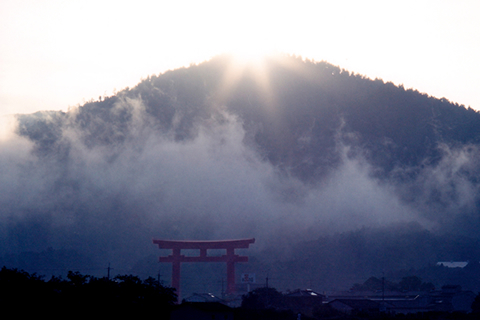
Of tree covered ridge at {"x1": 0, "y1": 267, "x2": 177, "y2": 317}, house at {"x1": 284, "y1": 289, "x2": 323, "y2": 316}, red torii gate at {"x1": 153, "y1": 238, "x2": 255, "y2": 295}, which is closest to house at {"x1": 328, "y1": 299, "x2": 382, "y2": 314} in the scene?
house at {"x1": 284, "y1": 289, "x2": 323, "y2": 316}

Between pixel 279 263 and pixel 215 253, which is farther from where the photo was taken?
pixel 215 253

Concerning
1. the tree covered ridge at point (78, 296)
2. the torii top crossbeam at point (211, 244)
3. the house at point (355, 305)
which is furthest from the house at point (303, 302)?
the tree covered ridge at point (78, 296)

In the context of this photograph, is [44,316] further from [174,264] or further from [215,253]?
[215,253]

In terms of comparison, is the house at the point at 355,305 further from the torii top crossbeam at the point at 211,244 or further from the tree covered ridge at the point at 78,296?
the torii top crossbeam at the point at 211,244

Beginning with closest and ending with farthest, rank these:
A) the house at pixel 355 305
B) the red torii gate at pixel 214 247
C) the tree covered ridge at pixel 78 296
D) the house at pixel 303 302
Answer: the tree covered ridge at pixel 78 296 < the house at pixel 355 305 < the house at pixel 303 302 < the red torii gate at pixel 214 247

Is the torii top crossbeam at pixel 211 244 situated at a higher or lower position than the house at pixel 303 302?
higher

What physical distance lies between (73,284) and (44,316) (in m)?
3.93

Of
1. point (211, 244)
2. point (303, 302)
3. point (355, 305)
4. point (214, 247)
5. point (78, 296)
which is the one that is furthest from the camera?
point (211, 244)

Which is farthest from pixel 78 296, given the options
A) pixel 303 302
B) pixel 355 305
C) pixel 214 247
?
pixel 214 247

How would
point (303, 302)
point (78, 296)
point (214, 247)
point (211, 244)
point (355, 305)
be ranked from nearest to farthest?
point (78, 296), point (355, 305), point (303, 302), point (214, 247), point (211, 244)

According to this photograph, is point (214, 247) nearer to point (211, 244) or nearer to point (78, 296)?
point (211, 244)

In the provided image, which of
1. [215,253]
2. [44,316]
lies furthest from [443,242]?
[44,316]

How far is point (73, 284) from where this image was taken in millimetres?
29719

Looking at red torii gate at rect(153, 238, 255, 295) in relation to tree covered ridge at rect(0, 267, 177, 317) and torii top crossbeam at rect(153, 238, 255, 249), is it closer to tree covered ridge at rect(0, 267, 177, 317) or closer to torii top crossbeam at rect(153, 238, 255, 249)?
torii top crossbeam at rect(153, 238, 255, 249)
